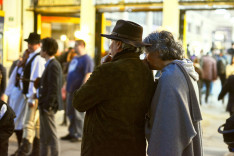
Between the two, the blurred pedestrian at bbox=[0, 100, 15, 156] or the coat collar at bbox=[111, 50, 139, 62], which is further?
the blurred pedestrian at bbox=[0, 100, 15, 156]

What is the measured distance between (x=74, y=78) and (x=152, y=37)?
4666 millimetres

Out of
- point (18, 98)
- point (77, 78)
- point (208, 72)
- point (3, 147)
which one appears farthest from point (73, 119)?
point (208, 72)

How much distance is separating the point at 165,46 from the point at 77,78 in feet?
15.5

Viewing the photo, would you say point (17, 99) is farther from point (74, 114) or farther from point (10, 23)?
point (10, 23)

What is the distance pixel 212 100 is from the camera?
1555cm

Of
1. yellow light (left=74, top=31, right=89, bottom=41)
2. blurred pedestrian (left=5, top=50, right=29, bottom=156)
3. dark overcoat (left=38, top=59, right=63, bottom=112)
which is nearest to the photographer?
dark overcoat (left=38, top=59, right=63, bottom=112)

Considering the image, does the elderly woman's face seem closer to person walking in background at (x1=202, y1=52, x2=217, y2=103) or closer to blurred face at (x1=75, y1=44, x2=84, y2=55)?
blurred face at (x1=75, y1=44, x2=84, y2=55)

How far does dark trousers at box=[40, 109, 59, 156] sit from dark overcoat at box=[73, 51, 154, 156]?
8.32 ft

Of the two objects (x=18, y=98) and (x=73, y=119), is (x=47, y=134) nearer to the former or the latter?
(x=18, y=98)

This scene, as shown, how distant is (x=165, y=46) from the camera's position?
9.45 feet

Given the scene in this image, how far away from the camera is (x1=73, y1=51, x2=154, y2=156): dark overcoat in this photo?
9.23 ft

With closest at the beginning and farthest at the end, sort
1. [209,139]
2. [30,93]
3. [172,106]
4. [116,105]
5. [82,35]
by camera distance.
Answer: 1. [172,106]
2. [116,105]
3. [30,93]
4. [209,139]
5. [82,35]

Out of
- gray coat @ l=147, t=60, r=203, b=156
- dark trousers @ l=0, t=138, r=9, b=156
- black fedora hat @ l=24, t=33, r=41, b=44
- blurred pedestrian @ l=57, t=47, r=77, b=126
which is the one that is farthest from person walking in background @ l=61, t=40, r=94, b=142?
gray coat @ l=147, t=60, r=203, b=156

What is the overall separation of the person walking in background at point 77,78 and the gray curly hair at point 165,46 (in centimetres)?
455
